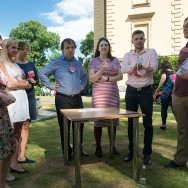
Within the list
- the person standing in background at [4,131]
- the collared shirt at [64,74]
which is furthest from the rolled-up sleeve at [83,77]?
the person standing in background at [4,131]

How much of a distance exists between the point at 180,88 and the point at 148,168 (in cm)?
130

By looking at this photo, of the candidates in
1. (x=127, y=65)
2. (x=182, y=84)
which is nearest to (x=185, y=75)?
(x=182, y=84)

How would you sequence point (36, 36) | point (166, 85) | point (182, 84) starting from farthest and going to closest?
1. point (36, 36)
2. point (166, 85)
3. point (182, 84)

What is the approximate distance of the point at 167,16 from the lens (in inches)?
827

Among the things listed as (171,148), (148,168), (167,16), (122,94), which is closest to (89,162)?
(148,168)

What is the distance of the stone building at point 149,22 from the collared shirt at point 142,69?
1680 cm

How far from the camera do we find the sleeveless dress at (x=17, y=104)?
13.0 feet

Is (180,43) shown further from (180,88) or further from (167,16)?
(180,88)

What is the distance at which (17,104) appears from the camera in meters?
4.03

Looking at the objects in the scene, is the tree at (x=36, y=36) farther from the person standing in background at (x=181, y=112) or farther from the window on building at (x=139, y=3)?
the person standing in background at (x=181, y=112)

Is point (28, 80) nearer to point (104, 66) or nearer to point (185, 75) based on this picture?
point (104, 66)

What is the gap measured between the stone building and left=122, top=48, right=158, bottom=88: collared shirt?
661 inches

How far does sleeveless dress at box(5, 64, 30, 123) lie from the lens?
156 inches

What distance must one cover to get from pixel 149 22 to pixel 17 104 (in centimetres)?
1894
